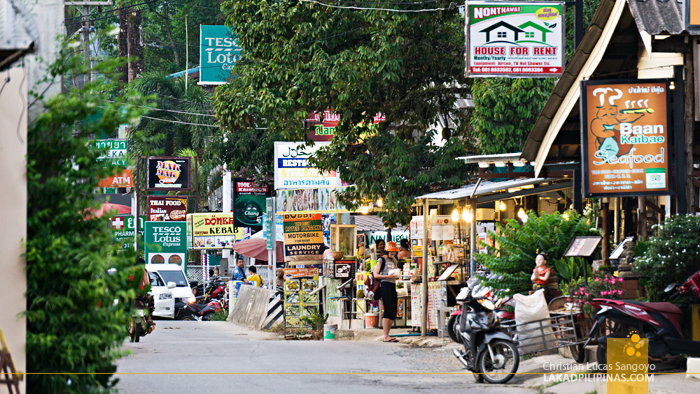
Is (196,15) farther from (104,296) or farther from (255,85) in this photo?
(104,296)

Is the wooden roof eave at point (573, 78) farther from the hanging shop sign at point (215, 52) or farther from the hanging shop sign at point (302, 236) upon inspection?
the hanging shop sign at point (215, 52)

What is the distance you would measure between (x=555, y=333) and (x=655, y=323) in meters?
2.04

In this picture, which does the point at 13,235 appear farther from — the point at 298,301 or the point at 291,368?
the point at 298,301

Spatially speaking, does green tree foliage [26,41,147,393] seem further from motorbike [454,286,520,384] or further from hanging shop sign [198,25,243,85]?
hanging shop sign [198,25,243,85]

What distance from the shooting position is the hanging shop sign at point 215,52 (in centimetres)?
3934

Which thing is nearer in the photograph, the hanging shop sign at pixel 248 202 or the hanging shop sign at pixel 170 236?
the hanging shop sign at pixel 248 202

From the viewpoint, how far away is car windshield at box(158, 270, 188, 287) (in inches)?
1305

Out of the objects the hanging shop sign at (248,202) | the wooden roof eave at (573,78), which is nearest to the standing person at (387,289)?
the wooden roof eave at (573,78)

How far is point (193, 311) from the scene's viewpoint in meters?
31.9

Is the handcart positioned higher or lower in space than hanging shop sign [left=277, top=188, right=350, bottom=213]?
lower

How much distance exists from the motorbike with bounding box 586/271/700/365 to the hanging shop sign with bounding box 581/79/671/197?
5.19 ft

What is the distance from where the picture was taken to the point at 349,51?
1944cm

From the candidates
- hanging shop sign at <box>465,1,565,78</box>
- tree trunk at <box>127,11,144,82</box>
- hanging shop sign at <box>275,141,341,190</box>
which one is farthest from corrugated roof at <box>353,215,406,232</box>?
tree trunk at <box>127,11,144,82</box>

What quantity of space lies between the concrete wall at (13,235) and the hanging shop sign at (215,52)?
3341cm
